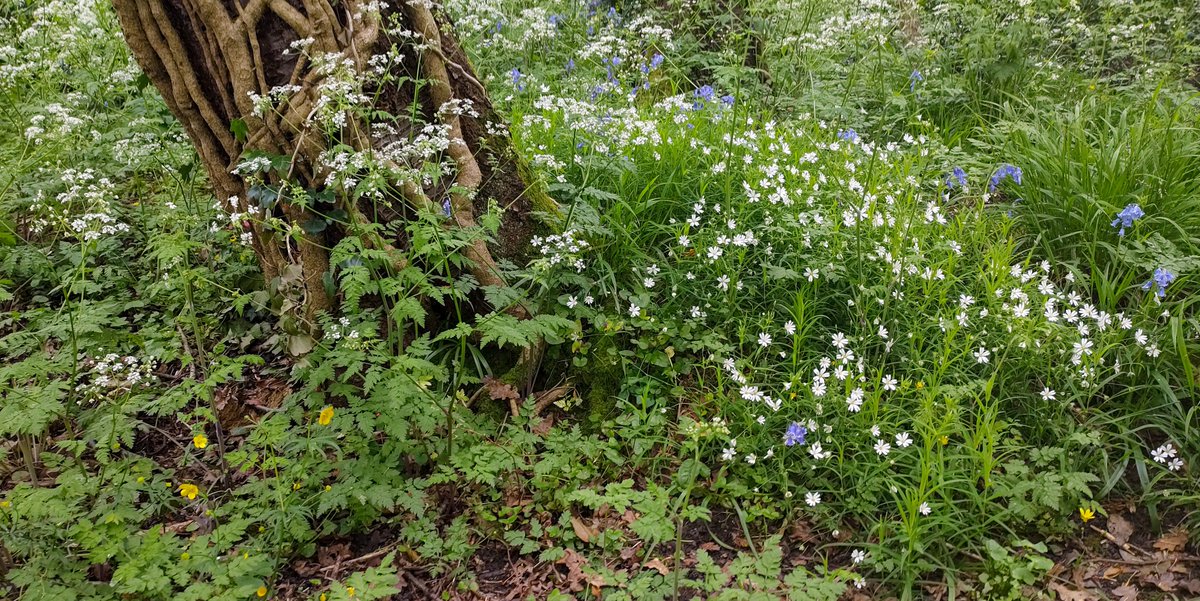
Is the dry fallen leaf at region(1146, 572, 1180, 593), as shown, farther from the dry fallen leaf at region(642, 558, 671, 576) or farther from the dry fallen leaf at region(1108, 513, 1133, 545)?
the dry fallen leaf at region(642, 558, 671, 576)

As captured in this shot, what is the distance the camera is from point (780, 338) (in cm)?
283

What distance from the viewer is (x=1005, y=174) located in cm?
333

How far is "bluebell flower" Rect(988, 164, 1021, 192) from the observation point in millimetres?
3246

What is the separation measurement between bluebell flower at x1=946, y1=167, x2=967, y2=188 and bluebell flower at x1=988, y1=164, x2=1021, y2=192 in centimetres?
13

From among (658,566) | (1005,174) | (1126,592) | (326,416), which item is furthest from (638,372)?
(1005,174)

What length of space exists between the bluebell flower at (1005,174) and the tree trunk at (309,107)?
2.25m

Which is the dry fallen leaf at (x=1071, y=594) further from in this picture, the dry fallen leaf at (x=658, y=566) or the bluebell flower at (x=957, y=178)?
the bluebell flower at (x=957, y=178)

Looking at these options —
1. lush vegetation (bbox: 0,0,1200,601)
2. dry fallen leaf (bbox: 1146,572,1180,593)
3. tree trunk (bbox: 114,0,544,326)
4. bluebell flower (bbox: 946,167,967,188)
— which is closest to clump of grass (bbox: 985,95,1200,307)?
lush vegetation (bbox: 0,0,1200,601)

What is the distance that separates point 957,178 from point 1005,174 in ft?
0.68

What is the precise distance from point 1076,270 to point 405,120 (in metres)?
2.68

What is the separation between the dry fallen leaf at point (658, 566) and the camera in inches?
91.3

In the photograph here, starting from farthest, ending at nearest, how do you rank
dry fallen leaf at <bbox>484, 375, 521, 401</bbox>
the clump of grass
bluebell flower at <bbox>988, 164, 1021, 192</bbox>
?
bluebell flower at <bbox>988, 164, 1021, 192</bbox> → the clump of grass → dry fallen leaf at <bbox>484, 375, 521, 401</bbox>

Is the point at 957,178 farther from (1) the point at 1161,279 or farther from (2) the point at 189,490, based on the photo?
(2) the point at 189,490

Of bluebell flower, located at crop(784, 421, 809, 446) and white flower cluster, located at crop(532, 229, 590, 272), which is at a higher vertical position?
white flower cluster, located at crop(532, 229, 590, 272)
